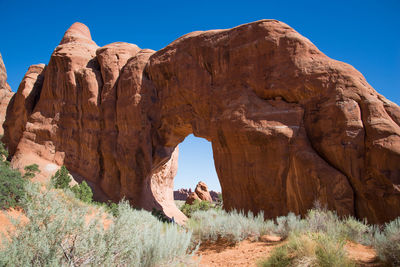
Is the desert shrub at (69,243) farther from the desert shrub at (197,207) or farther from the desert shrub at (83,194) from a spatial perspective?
the desert shrub at (197,207)

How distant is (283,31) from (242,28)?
2.04 m

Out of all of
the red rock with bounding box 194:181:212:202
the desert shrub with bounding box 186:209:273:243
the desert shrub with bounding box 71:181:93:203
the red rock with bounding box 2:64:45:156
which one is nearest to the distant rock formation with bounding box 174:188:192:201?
the red rock with bounding box 194:181:212:202

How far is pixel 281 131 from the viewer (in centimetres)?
1108

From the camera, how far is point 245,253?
259 inches

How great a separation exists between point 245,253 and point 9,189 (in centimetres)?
889

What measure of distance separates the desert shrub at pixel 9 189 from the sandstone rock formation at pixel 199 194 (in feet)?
69.2

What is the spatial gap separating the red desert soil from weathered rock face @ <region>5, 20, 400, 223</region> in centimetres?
346

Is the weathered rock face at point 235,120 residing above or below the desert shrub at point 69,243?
above

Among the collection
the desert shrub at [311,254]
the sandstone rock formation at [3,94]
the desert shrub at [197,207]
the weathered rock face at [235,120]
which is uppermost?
the sandstone rock formation at [3,94]

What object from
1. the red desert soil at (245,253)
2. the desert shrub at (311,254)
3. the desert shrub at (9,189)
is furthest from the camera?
the desert shrub at (9,189)

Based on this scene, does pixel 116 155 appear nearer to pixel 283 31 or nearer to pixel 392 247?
pixel 283 31

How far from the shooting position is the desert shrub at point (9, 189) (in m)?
9.48

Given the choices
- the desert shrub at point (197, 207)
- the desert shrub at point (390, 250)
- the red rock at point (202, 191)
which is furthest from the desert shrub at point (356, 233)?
the red rock at point (202, 191)

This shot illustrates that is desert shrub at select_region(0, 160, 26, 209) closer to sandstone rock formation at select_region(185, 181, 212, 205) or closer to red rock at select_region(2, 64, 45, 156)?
red rock at select_region(2, 64, 45, 156)
